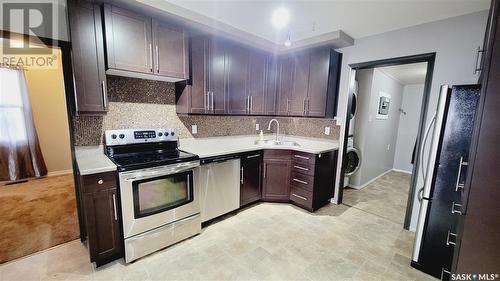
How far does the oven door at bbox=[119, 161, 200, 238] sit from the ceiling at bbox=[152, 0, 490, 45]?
1653mm

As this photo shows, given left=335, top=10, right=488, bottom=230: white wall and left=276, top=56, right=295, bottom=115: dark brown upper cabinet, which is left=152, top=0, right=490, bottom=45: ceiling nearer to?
left=335, top=10, right=488, bottom=230: white wall

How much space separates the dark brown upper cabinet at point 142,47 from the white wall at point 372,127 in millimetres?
3272

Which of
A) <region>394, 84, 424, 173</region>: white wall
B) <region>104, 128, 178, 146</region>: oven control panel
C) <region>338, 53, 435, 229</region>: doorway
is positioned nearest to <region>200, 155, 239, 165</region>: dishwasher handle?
<region>104, 128, 178, 146</region>: oven control panel

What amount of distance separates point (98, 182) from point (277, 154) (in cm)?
216

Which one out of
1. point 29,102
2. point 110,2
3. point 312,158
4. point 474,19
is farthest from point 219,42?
point 29,102

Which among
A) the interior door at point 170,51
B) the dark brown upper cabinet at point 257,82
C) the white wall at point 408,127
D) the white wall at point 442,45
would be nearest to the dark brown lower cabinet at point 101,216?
the interior door at point 170,51

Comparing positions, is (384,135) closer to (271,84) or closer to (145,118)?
(271,84)

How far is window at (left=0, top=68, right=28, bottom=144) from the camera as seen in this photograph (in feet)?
11.6

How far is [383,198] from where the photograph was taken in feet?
11.6

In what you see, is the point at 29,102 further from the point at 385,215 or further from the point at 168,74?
the point at 385,215

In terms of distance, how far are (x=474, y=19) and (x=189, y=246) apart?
371 cm

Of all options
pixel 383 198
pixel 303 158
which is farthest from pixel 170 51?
pixel 383 198

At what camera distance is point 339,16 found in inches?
90.8

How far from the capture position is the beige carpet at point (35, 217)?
2.13 meters
